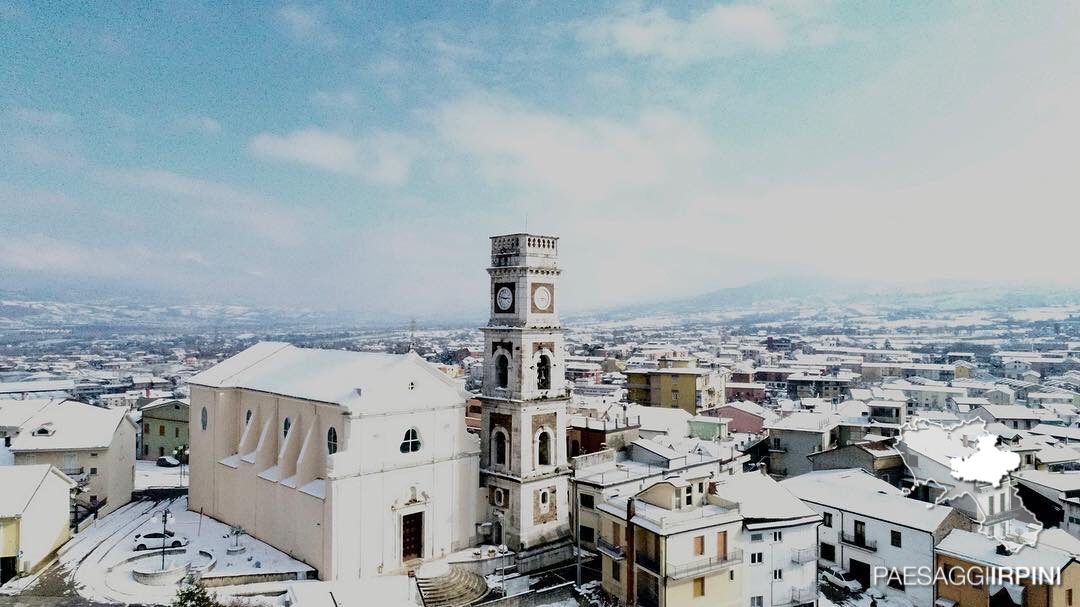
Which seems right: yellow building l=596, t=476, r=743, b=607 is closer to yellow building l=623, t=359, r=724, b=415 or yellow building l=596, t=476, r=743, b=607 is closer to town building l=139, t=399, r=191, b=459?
town building l=139, t=399, r=191, b=459

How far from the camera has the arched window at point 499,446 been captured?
30797 millimetres

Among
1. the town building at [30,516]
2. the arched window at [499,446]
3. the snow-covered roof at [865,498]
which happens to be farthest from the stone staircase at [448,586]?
the town building at [30,516]

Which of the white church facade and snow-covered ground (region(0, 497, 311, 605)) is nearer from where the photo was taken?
snow-covered ground (region(0, 497, 311, 605))

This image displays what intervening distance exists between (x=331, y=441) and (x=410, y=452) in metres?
3.19

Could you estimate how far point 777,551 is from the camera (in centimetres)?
2658

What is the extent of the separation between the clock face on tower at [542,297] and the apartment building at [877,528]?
14.3 m

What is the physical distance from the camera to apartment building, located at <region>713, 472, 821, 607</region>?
86.1 ft

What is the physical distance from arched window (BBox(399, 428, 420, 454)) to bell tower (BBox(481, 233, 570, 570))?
3.63 m

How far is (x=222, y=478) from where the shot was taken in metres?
33.0

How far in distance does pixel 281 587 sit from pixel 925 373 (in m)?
113

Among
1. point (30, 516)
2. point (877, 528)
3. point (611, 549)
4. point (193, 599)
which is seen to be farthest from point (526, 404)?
point (30, 516)

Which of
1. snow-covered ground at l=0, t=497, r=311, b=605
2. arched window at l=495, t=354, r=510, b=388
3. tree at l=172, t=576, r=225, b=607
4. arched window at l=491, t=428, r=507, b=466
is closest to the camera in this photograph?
tree at l=172, t=576, r=225, b=607

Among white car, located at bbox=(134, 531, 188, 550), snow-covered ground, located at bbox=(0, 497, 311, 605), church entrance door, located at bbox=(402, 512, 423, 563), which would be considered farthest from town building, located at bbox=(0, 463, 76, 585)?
church entrance door, located at bbox=(402, 512, 423, 563)

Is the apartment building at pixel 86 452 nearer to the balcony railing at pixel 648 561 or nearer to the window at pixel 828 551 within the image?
the balcony railing at pixel 648 561
